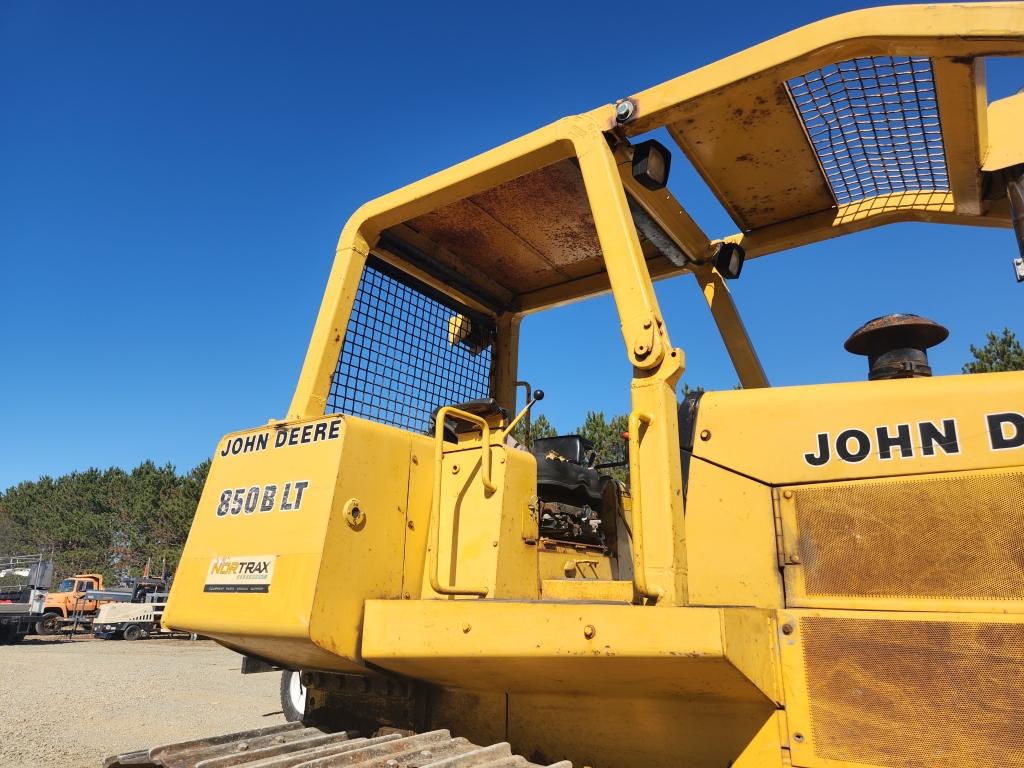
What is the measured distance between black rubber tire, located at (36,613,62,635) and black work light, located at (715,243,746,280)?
27.5m

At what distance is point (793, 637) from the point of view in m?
2.40

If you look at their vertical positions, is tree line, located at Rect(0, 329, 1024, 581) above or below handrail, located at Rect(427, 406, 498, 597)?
above

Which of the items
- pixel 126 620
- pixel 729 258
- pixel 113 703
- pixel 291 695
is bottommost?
pixel 113 703


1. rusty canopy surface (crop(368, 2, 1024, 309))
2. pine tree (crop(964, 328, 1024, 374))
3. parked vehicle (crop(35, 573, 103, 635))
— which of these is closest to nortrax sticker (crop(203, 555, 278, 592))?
rusty canopy surface (crop(368, 2, 1024, 309))

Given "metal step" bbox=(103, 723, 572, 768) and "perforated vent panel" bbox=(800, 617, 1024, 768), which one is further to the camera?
"metal step" bbox=(103, 723, 572, 768)

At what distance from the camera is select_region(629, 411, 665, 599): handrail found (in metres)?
2.39

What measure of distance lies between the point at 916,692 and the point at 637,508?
0.96 m

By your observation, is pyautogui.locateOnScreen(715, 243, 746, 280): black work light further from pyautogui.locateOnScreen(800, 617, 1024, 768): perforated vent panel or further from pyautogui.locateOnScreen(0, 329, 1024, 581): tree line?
pyautogui.locateOnScreen(0, 329, 1024, 581): tree line

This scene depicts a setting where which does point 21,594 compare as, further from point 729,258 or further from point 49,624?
point 729,258

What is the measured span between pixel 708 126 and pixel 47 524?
68599 mm

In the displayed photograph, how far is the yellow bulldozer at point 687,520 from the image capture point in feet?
7.48

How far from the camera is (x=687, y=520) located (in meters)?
2.76

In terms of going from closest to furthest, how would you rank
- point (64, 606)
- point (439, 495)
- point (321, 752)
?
point (321, 752) → point (439, 495) → point (64, 606)

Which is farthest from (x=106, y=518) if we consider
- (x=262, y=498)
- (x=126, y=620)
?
(x=262, y=498)
